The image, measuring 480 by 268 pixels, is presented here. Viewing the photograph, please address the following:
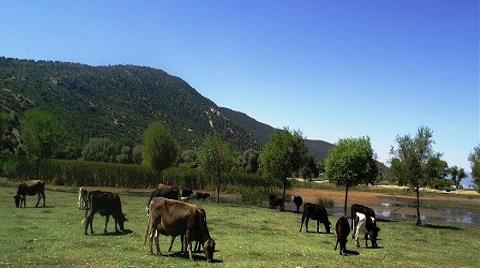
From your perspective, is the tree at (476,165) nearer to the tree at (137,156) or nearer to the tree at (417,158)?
the tree at (417,158)

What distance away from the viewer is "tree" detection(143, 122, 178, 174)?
65000 mm

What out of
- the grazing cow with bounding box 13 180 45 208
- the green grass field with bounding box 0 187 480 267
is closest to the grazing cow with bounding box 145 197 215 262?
the green grass field with bounding box 0 187 480 267

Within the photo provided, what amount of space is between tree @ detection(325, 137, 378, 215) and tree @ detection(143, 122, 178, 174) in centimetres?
2633

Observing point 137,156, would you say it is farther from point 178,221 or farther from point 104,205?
point 178,221

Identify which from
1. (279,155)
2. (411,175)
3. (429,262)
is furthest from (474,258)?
(279,155)

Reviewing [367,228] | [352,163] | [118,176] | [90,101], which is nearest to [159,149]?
[118,176]

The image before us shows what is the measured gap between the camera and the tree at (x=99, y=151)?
106213 mm

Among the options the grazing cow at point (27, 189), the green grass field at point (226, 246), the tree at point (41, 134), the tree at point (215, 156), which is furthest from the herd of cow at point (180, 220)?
the tree at point (41, 134)

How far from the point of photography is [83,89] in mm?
164125

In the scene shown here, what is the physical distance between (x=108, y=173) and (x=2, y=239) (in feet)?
173

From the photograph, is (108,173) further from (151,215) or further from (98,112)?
(98,112)

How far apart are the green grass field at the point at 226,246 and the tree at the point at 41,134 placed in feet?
111

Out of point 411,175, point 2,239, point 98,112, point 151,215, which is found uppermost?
point 98,112

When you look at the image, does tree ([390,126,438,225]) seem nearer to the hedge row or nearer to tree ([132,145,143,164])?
the hedge row
